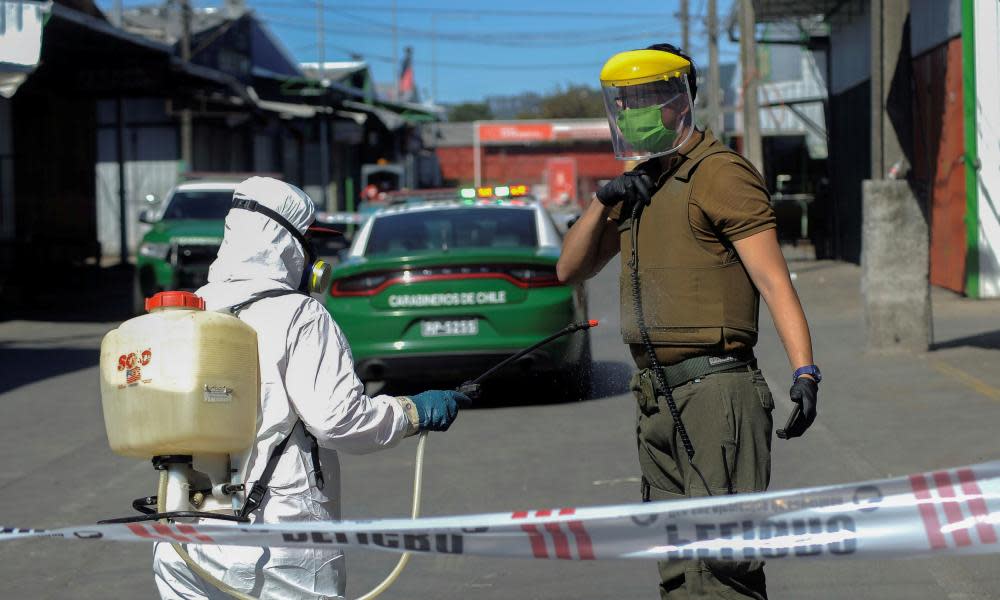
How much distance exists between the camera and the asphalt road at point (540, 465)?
555 centimetres

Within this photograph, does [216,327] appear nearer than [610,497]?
Yes

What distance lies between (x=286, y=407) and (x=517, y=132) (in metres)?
73.1

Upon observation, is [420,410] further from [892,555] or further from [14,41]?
[14,41]

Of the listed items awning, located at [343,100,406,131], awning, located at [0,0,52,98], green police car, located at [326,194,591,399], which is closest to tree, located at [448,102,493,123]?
awning, located at [343,100,406,131]

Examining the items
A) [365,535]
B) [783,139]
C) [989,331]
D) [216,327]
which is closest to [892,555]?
[365,535]

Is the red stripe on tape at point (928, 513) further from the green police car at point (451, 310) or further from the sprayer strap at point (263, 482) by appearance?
the green police car at point (451, 310)

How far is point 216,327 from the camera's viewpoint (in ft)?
10.4

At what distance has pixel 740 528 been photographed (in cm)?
304

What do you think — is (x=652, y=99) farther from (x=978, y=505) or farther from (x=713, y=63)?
(x=713, y=63)

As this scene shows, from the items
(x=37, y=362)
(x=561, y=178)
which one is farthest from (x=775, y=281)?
(x=561, y=178)

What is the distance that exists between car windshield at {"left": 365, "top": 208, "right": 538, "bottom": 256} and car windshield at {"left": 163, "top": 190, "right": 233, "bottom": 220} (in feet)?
27.6

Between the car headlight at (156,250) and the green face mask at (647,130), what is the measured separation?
1363cm

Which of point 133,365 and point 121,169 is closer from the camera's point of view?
point 133,365

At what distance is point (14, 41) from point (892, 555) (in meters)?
8.37
